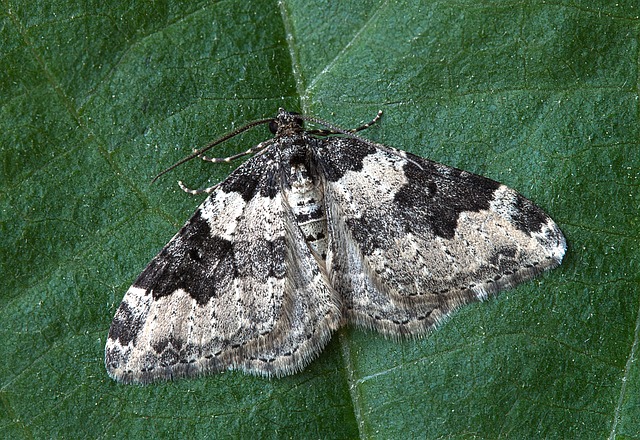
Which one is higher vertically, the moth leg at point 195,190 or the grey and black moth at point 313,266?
the moth leg at point 195,190

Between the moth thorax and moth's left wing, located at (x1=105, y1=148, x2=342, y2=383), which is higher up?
the moth thorax

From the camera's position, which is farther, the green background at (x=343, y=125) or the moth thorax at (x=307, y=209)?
the moth thorax at (x=307, y=209)

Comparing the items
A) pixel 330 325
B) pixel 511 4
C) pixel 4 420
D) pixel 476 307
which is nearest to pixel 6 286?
pixel 4 420

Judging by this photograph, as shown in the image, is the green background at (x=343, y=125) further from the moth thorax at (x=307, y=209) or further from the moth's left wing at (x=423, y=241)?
the moth thorax at (x=307, y=209)

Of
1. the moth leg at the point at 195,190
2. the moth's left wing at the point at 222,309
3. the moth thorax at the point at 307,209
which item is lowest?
the moth's left wing at the point at 222,309

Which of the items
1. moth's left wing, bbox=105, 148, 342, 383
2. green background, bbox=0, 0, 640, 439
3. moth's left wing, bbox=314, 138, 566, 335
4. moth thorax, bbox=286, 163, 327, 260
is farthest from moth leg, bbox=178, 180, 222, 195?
moth's left wing, bbox=314, 138, 566, 335

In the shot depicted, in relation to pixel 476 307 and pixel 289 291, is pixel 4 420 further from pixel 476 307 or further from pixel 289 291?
pixel 476 307

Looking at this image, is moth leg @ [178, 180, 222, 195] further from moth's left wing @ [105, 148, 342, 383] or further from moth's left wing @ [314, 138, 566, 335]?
moth's left wing @ [314, 138, 566, 335]

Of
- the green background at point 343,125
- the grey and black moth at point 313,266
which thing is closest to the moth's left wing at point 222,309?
the grey and black moth at point 313,266
